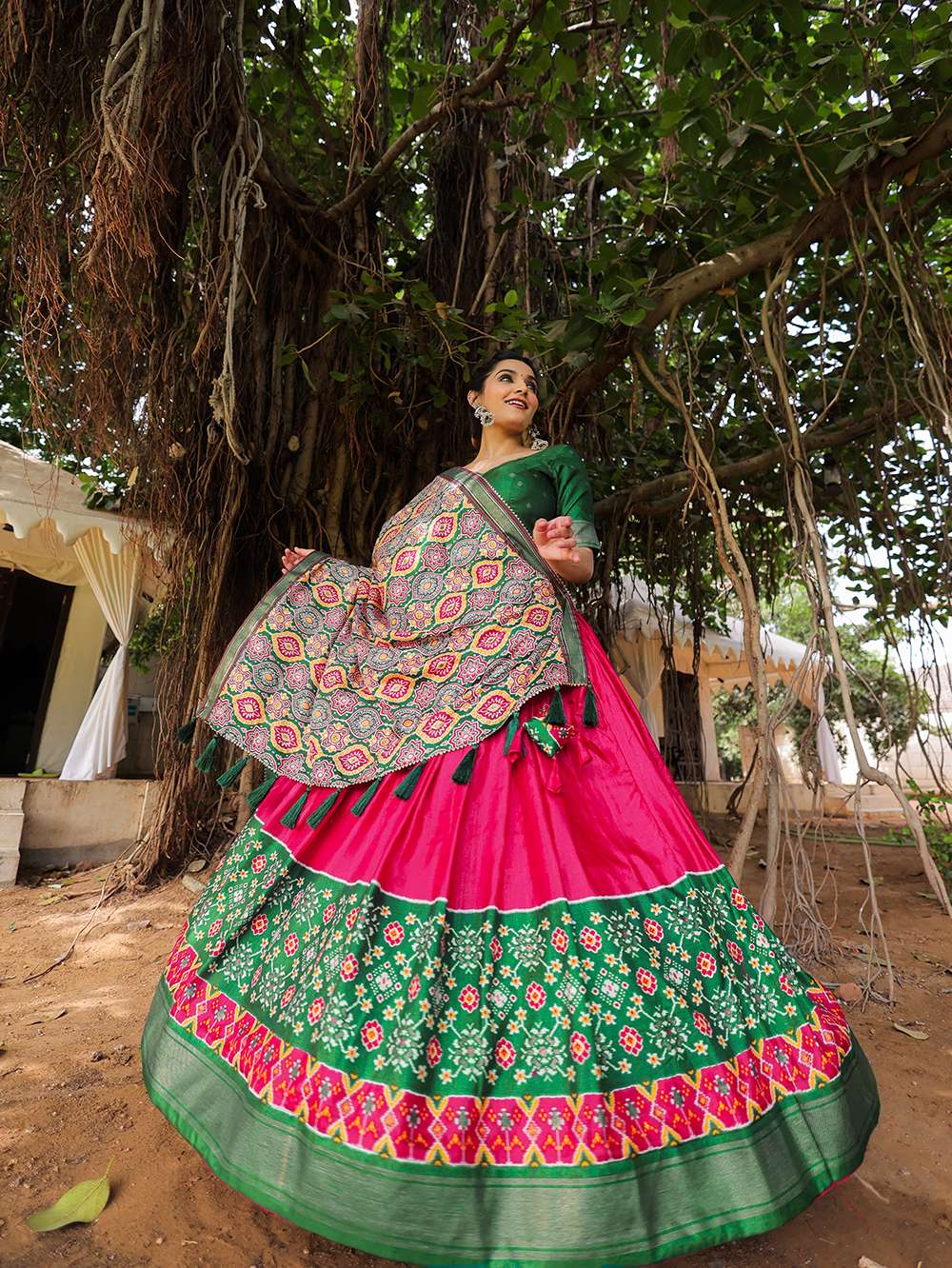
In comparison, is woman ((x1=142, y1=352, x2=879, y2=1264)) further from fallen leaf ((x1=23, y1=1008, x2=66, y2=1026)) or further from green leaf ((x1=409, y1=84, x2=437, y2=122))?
green leaf ((x1=409, y1=84, x2=437, y2=122))

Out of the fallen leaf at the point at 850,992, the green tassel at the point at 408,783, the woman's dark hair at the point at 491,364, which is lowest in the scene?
the fallen leaf at the point at 850,992

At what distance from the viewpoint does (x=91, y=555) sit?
517 centimetres

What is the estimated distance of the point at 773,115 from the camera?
1978mm

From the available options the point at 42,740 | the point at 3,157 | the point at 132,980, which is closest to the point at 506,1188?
the point at 132,980

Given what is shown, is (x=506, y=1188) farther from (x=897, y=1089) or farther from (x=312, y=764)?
(x=897, y=1089)

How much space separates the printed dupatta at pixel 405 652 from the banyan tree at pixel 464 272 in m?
0.80

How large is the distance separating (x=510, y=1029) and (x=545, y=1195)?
0.71 ft

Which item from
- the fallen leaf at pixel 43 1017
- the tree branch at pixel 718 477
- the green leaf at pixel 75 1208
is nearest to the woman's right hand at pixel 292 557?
the green leaf at pixel 75 1208

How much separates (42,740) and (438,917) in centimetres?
620

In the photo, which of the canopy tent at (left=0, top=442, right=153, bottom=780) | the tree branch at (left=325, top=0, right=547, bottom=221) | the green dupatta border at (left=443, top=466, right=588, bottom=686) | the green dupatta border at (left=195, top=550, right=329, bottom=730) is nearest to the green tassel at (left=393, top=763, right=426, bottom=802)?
the green dupatta border at (left=443, top=466, right=588, bottom=686)

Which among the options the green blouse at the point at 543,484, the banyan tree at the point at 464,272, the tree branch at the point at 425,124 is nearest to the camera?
the green blouse at the point at 543,484

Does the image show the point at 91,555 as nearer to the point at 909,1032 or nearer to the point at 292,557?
the point at 292,557

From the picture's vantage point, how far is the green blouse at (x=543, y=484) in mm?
1837

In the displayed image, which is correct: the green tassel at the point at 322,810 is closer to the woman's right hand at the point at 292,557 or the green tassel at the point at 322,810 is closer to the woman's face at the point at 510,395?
the woman's right hand at the point at 292,557
